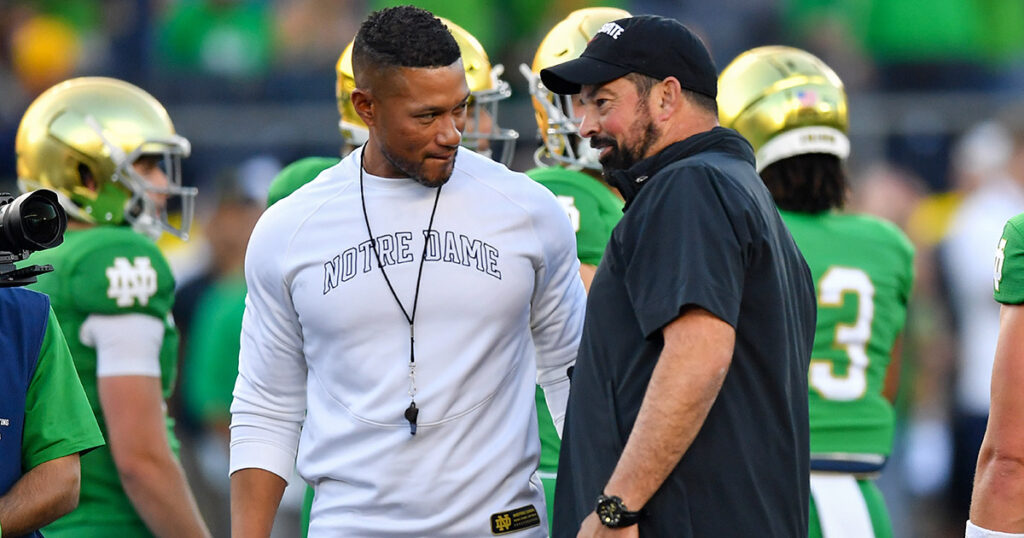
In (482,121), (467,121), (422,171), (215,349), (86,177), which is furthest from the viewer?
(215,349)

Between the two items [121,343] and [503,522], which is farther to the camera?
[121,343]

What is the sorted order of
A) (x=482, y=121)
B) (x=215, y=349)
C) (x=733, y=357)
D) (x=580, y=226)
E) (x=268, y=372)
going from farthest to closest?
(x=215, y=349) < (x=482, y=121) < (x=580, y=226) < (x=268, y=372) < (x=733, y=357)

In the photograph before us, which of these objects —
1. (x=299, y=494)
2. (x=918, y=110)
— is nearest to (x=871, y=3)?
(x=918, y=110)

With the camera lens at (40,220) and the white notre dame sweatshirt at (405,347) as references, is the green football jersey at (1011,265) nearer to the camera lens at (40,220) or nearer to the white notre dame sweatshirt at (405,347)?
the white notre dame sweatshirt at (405,347)

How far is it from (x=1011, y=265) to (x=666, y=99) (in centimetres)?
91

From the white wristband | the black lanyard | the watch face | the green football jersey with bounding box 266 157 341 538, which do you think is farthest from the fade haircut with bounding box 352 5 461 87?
the white wristband

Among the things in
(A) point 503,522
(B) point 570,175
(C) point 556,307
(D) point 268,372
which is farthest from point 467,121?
(A) point 503,522

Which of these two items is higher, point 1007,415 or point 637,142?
point 637,142

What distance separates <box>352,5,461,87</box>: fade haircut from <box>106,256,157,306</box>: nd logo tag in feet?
4.94

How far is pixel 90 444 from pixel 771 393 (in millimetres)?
1553

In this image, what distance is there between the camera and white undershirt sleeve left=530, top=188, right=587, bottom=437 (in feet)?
12.0

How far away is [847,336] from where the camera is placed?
502 cm

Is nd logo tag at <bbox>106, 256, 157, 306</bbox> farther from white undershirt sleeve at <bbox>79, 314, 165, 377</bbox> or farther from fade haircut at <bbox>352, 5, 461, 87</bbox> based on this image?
fade haircut at <bbox>352, 5, 461, 87</bbox>

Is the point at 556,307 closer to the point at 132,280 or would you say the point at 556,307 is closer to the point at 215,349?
the point at 132,280
